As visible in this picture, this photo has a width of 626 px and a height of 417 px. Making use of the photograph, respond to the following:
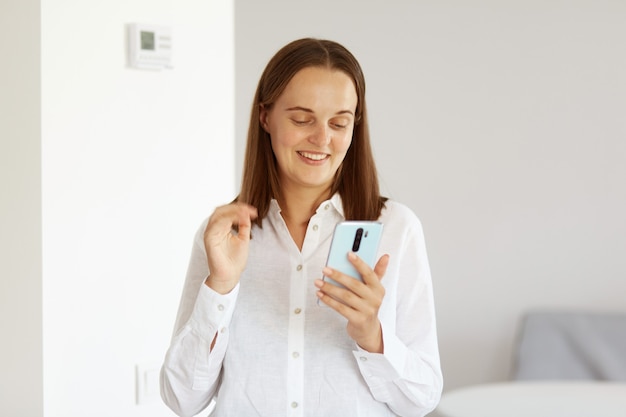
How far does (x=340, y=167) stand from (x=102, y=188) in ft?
3.08

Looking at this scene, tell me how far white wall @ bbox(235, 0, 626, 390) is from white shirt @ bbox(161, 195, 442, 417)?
6.16 ft

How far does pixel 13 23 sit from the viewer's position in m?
2.11

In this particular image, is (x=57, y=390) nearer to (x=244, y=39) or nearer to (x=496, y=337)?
(x=244, y=39)

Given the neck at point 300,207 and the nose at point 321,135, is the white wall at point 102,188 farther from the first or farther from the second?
the nose at point 321,135

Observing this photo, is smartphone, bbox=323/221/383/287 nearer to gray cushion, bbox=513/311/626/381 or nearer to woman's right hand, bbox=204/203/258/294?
woman's right hand, bbox=204/203/258/294

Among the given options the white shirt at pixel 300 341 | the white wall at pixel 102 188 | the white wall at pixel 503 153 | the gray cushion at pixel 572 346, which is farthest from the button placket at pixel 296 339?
the gray cushion at pixel 572 346

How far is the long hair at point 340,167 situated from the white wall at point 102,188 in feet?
2.67

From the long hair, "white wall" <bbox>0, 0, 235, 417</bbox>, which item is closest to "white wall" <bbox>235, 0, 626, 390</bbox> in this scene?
"white wall" <bbox>0, 0, 235, 417</bbox>

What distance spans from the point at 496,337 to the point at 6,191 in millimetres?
2041

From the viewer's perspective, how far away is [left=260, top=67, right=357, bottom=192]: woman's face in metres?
1.39

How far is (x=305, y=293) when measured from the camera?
1435 mm

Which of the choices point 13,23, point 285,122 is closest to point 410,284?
point 285,122

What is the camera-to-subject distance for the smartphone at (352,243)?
1309 millimetres

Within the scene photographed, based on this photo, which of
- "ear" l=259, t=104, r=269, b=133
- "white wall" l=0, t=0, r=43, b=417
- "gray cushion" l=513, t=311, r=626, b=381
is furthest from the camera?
"gray cushion" l=513, t=311, r=626, b=381
